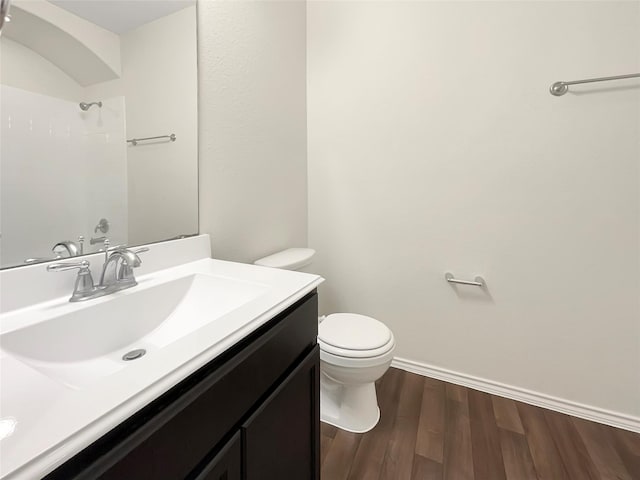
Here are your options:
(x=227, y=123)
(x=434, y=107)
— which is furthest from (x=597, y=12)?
(x=227, y=123)

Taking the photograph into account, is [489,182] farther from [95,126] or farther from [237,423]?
[95,126]

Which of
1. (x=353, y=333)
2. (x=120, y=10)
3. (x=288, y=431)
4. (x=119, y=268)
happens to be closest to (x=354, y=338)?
(x=353, y=333)

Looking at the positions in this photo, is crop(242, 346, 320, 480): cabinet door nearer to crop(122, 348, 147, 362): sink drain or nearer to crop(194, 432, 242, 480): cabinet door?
crop(194, 432, 242, 480): cabinet door

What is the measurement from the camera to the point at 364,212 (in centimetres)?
186

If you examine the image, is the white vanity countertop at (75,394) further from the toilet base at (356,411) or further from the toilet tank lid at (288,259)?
the toilet base at (356,411)

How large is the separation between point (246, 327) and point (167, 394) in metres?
0.19

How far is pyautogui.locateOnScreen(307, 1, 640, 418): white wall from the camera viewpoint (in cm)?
134

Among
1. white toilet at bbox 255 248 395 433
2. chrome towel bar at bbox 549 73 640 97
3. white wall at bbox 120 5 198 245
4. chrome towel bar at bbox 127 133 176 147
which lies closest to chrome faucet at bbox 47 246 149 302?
white wall at bbox 120 5 198 245

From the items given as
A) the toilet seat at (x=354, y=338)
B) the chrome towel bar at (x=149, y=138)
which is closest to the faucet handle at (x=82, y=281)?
the chrome towel bar at (x=149, y=138)

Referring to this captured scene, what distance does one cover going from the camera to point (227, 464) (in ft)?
1.91

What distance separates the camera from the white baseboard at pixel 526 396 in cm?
141

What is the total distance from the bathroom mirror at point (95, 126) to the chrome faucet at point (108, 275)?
0.09m

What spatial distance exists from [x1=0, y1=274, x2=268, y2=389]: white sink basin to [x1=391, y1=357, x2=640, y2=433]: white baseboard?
1351mm

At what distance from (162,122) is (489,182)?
1498 millimetres
